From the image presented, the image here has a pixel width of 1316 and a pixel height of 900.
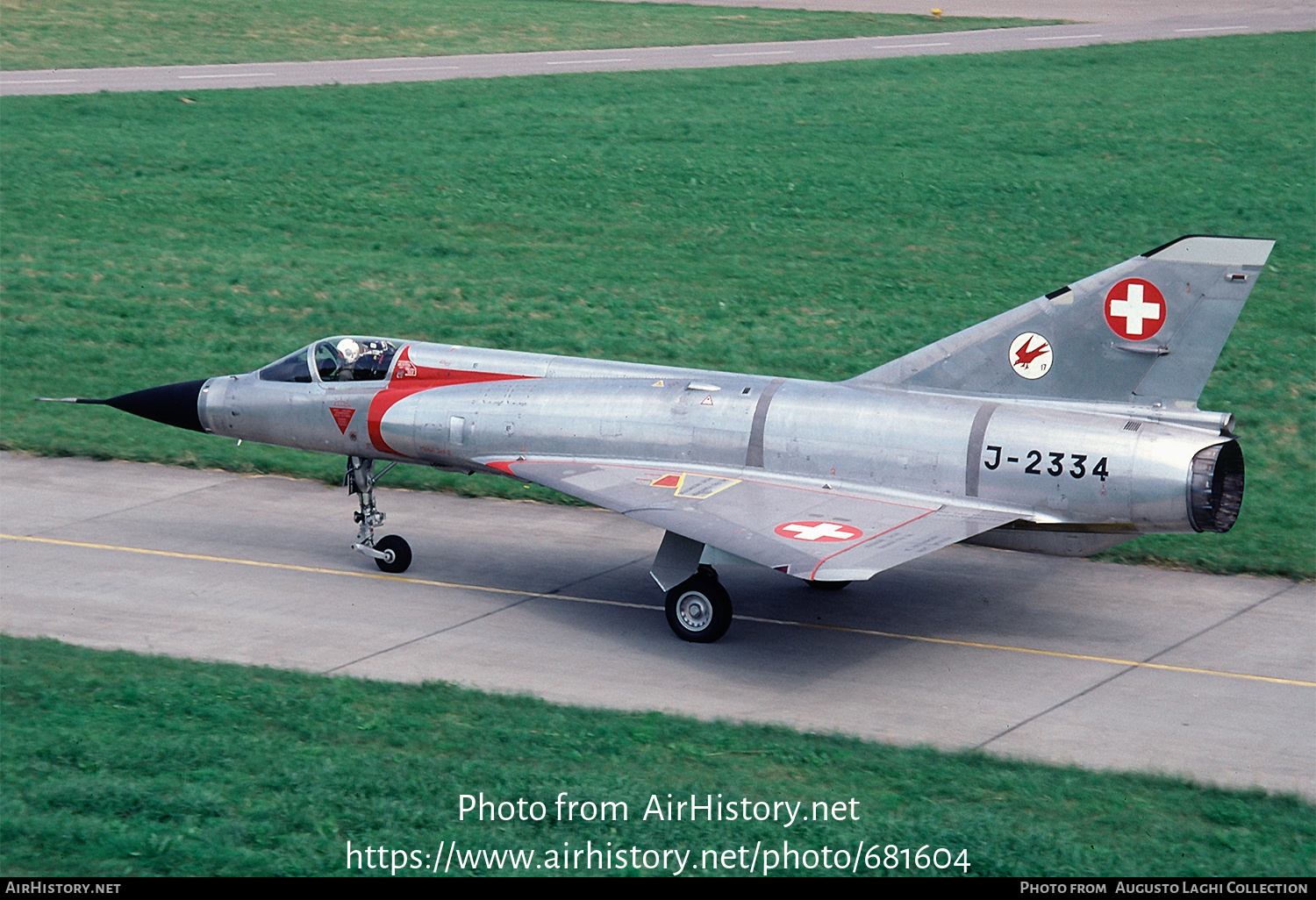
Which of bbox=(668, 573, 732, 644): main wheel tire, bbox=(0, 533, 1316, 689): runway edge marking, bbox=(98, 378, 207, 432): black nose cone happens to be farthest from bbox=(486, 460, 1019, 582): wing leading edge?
bbox=(98, 378, 207, 432): black nose cone

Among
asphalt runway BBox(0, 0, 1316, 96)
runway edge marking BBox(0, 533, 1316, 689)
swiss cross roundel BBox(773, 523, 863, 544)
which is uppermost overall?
asphalt runway BBox(0, 0, 1316, 96)

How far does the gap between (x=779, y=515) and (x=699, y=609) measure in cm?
130

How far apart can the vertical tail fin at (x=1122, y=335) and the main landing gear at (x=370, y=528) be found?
6221mm

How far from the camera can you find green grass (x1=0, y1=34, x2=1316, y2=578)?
2503 centimetres

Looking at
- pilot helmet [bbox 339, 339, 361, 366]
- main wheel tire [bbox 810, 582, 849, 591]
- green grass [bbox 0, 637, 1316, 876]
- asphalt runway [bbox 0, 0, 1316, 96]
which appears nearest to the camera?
green grass [bbox 0, 637, 1316, 876]

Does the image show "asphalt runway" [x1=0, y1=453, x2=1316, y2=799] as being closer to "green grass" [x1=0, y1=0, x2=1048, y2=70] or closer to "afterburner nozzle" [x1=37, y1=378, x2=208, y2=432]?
"afterburner nozzle" [x1=37, y1=378, x2=208, y2=432]

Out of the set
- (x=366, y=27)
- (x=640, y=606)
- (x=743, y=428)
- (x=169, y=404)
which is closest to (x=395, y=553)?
(x=640, y=606)

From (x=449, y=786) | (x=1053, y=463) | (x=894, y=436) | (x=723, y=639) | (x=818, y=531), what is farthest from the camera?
(x=723, y=639)

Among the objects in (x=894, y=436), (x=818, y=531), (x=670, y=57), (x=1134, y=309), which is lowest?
→ (x=818, y=531)

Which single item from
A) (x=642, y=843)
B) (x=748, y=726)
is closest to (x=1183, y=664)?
(x=748, y=726)

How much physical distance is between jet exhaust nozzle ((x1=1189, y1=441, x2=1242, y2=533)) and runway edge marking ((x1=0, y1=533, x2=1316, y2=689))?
1.47 m

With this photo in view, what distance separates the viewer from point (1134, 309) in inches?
585

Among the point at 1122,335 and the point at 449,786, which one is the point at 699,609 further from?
the point at 1122,335

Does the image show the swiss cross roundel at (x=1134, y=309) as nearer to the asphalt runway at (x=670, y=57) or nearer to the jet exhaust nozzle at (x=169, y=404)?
the jet exhaust nozzle at (x=169, y=404)
